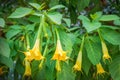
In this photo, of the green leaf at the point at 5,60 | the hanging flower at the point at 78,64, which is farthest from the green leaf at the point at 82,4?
the green leaf at the point at 5,60

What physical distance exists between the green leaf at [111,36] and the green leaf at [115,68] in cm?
13

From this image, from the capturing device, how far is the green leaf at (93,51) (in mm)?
1557

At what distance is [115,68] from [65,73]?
28cm

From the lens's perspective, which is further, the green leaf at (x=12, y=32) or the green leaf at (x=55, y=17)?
the green leaf at (x=12, y=32)

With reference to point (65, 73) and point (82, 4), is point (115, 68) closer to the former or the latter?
point (65, 73)

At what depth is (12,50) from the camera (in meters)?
1.72

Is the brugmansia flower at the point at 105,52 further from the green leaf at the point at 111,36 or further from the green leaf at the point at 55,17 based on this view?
the green leaf at the point at 55,17

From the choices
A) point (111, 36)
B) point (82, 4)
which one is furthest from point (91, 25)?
point (82, 4)

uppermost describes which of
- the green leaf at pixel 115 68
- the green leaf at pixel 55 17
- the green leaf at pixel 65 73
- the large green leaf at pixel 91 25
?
the green leaf at pixel 55 17

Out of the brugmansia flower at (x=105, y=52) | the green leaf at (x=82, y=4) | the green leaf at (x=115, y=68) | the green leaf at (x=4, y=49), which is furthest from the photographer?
the green leaf at (x=82, y=4)

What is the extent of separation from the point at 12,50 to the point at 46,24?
0.36 m

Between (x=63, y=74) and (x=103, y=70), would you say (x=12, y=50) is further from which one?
(x=103, y=70)

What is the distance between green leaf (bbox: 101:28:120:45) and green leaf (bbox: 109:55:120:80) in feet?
0.42

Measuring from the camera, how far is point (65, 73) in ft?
5.14
